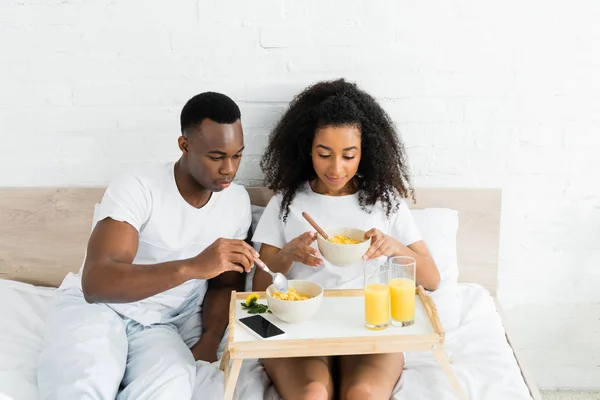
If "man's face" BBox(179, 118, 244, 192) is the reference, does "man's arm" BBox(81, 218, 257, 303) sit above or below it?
below

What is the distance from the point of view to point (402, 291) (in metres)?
1.62

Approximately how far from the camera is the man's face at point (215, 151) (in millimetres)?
1866

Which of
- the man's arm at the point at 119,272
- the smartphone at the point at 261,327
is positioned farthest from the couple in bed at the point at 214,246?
the smartphone at the point at 261,327

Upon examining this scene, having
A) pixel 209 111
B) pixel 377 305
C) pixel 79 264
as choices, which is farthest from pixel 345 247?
pixel 79 264

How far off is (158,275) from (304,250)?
366 millimetres

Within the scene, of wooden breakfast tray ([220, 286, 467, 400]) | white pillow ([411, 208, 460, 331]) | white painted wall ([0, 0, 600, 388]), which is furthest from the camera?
white painted wall ([0, 0, 600, 388])

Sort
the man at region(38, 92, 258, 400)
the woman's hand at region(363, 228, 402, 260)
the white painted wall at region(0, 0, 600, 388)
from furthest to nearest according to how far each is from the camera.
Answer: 1. the white painted wall at region(0, 0, 600, 388)
2. the woman's hand at region(363, 228, 402, 260)
3. the man at region(38, 92, 258, 400)

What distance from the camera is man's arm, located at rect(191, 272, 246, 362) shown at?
1971 millimetres

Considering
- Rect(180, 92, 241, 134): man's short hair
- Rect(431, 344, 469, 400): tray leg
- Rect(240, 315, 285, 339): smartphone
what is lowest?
Rect(431, 344, 469, 400): tray leg

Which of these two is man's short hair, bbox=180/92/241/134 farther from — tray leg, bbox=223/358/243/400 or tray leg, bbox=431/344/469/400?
tray leg, bbox=431/344/469/400

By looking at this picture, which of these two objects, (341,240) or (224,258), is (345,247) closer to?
(341,240)

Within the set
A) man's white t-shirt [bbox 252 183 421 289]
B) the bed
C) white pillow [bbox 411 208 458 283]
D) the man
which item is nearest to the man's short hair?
the man

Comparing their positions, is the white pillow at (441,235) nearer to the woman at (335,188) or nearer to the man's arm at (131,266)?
the woman at (335,188)

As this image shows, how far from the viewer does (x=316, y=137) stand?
1.95m
